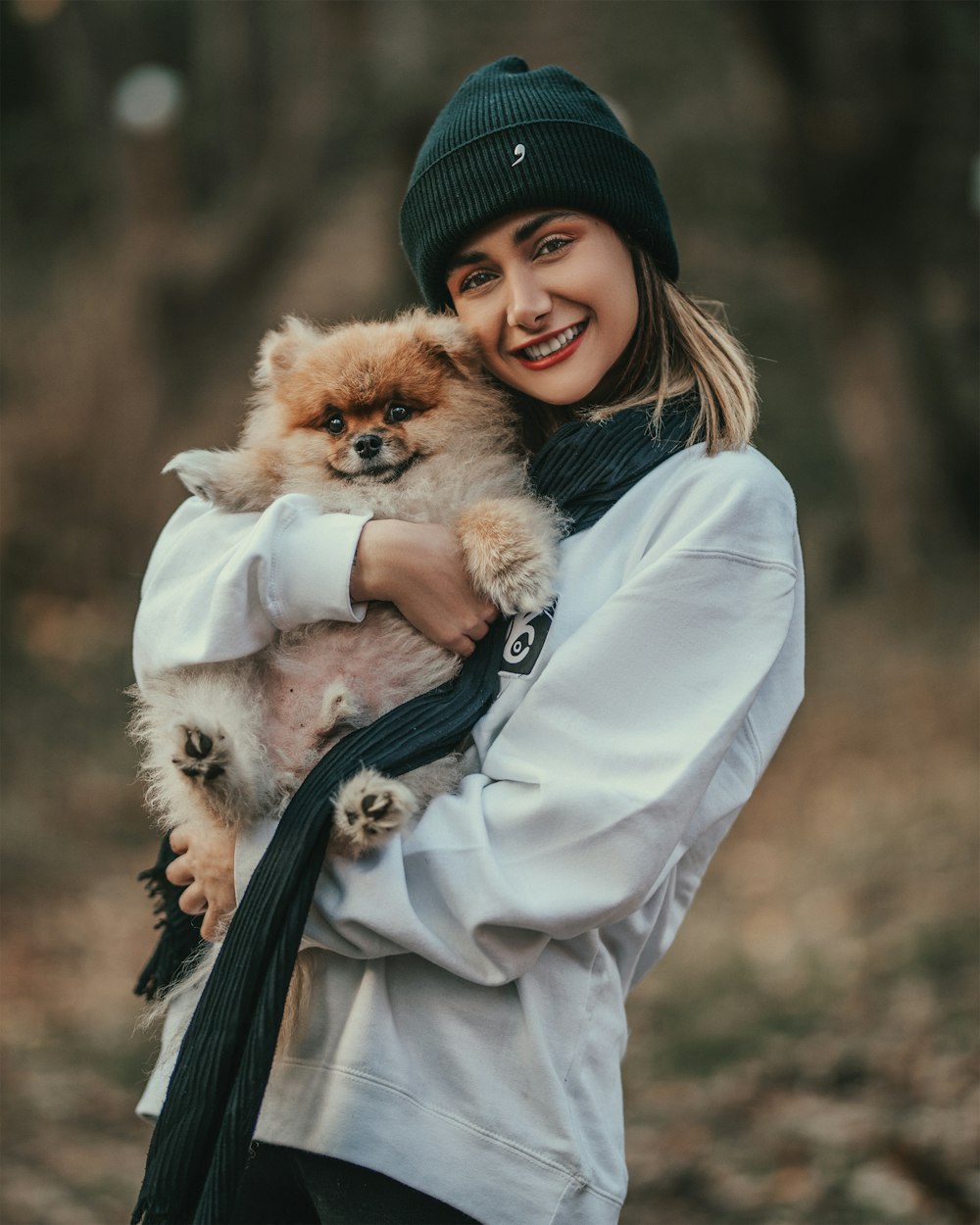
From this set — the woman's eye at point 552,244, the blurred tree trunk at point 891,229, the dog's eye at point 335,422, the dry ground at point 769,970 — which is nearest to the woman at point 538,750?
the woman's eye at point 552,244

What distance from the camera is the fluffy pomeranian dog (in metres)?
1.92

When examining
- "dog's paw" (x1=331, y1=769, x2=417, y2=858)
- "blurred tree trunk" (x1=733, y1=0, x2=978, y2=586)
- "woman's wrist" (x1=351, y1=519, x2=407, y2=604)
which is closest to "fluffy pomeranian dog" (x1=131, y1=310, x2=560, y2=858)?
"dog's paw" (x1=331, y1=769, x2=417, y2=858)

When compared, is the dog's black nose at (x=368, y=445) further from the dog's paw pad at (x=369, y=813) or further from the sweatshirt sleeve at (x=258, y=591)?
the dog's paw pad at (x=369, y=813)

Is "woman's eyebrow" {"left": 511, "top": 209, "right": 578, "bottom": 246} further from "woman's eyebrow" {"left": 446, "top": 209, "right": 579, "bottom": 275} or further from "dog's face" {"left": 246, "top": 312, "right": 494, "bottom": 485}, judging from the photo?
"dog's face" {"left": 246, "top": 312, "right": 494, "bottom": 485}

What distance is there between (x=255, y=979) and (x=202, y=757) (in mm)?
376

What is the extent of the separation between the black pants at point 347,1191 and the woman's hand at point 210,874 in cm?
37

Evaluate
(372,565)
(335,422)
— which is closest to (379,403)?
(335,422)

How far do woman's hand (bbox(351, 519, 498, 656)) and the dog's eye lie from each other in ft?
1.31

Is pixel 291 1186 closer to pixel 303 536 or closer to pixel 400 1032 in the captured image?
pixel 400 1032

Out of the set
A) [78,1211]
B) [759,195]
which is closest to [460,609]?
[78,1211]

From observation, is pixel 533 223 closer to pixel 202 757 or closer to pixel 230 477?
pixel 230 477

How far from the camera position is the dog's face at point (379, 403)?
91.7 inches

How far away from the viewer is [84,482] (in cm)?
906

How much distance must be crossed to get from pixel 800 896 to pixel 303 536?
15.1ft
